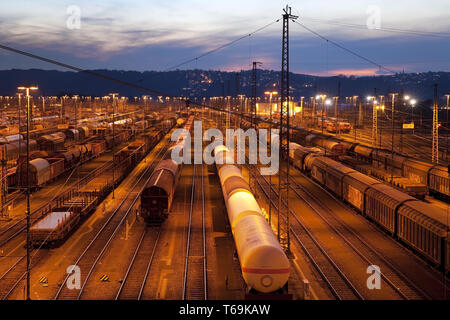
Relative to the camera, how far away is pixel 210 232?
2836 cm

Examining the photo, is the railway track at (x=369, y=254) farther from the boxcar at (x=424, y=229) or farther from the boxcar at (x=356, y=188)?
the boxcar at (x=356, y=188)

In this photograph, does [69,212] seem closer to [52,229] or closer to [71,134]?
[52,229]

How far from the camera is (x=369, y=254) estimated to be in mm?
23531

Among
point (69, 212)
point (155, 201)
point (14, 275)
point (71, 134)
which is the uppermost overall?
point (71, 134)

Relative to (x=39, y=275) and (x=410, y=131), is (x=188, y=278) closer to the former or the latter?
(x=39, y=275)

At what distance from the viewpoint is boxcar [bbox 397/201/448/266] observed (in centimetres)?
1953

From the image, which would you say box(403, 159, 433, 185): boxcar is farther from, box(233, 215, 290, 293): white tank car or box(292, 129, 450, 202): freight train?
box(233, 215, 290, 293): white tank car

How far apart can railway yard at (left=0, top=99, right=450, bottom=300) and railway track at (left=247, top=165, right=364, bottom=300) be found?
0.21ft

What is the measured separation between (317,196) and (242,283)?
831 inches

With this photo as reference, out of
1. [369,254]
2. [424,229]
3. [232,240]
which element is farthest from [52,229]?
[424,229]

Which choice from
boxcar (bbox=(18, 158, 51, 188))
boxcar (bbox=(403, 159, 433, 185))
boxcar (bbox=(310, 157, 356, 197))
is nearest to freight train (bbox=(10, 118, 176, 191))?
boxcar (bbox=(18, 158, 51, 188))

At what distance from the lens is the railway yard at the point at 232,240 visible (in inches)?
730

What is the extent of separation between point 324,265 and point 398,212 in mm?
5623

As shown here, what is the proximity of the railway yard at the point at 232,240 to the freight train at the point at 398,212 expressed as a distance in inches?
2.8
